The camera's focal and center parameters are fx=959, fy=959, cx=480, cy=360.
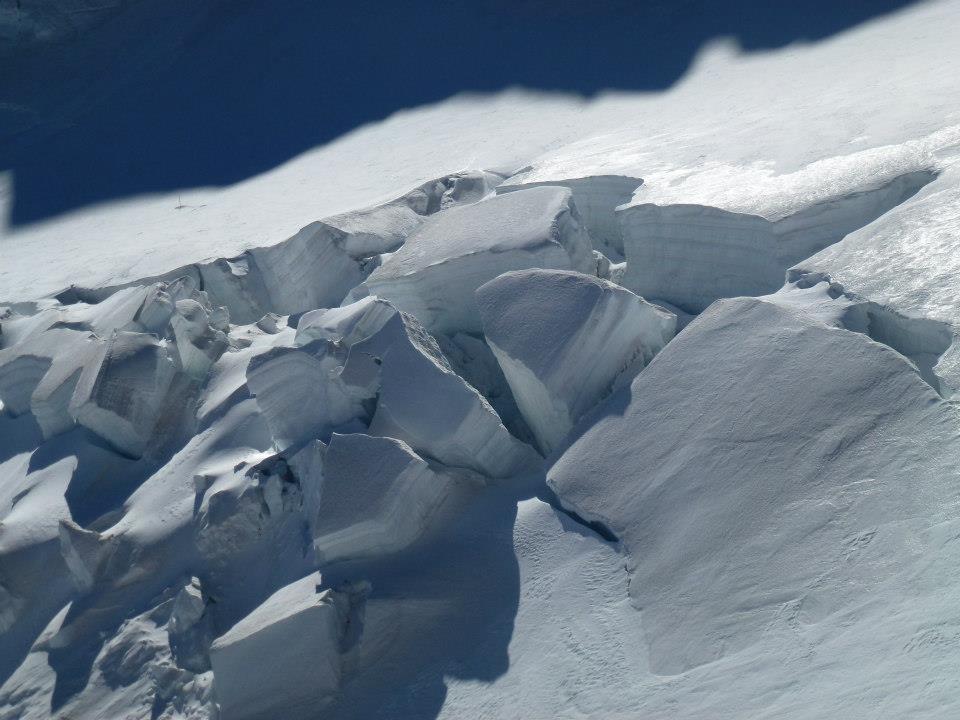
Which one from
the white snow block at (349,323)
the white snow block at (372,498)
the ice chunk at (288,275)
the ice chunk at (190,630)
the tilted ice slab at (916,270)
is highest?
the tilted ice slab at (916,270)

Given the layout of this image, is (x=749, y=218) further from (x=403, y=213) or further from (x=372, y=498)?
(x=403, y=213)

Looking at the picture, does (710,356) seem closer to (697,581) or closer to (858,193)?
(697,581)

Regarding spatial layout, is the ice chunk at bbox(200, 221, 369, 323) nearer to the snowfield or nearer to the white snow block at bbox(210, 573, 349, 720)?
the snowfield

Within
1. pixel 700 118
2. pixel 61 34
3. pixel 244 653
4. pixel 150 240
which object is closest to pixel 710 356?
pixel 244 653

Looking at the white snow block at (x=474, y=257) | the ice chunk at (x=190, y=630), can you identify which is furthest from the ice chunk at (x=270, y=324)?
the ice chunk at (x=190, y=630)

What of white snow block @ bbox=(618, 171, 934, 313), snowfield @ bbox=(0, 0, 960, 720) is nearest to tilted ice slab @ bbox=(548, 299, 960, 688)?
snowfield @ bbox=(0, 0, 960, 720)

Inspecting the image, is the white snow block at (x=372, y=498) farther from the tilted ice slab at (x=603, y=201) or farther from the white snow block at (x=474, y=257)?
the tilted ice slab at (x=603, y=201)

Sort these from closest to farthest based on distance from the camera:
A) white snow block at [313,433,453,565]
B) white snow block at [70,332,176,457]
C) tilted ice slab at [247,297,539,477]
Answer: white snow block at [313,433,453,565], tilted ice slab at [247,297,539,477], white snow block at [70,332,176,457]
